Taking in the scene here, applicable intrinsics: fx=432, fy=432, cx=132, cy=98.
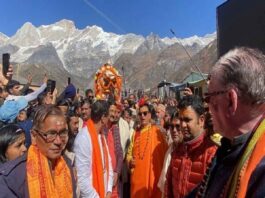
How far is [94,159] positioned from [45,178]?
5.02ft

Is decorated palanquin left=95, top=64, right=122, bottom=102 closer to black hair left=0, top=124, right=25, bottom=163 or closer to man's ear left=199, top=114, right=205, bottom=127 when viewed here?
man's ear left=199, top=114, right=205, bottom=127

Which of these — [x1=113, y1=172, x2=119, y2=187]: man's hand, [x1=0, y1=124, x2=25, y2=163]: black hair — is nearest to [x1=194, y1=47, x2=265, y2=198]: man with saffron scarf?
[x1=0, y1=124, x2=25, y2=163]: black hair

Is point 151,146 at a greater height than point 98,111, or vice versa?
point 98,111

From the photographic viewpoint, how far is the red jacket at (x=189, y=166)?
3.50 m

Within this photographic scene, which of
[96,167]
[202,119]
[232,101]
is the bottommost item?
[96,167]

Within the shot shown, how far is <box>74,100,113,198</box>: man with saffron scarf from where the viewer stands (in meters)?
4.27

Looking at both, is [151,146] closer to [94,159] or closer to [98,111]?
[98,111]

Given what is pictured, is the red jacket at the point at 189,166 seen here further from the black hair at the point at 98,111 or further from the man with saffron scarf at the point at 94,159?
the black hair at the point at 98,111

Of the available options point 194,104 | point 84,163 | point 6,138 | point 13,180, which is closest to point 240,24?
point 194,104

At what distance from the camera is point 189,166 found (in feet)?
11.7

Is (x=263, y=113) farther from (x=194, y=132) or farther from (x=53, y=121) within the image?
(x=194, y=132)

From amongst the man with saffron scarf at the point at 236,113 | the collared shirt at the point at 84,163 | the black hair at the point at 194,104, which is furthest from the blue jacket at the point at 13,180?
the black hair at the point at 194,104

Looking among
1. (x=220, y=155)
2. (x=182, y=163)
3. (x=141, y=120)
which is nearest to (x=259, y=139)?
(x=220, y=155)

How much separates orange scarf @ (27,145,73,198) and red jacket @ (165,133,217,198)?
0.95m
